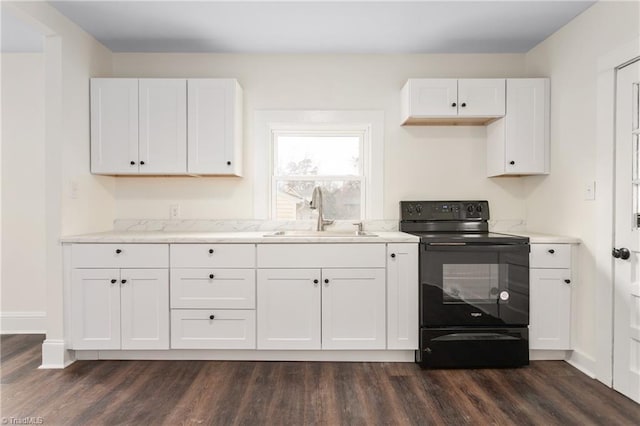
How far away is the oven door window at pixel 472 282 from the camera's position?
2.65 m

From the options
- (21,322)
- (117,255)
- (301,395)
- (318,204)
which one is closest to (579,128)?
(318,204)

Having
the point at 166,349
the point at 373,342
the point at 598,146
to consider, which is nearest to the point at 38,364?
the point at 166,349

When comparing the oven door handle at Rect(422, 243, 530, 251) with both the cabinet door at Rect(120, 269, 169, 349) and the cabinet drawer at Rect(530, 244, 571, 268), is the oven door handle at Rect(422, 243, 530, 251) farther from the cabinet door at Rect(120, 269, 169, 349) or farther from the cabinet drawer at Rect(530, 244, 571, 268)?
the cabinet door at Rect(120, 269, 169, 349)

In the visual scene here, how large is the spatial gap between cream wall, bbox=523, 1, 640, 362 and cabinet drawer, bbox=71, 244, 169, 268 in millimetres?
2939

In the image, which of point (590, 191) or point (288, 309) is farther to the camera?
point (288, 309)

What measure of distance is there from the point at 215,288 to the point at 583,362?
2601 mm

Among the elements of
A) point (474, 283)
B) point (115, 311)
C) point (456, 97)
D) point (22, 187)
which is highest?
point (456, 97)

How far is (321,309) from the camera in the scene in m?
2.69

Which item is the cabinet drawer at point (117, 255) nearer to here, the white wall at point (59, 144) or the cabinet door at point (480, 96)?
the white wall at point (59, 144)

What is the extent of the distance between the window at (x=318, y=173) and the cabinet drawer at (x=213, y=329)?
1.02 metres

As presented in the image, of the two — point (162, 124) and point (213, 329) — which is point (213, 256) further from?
point (162, 124)

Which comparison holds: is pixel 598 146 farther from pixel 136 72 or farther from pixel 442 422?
pixel 136 72

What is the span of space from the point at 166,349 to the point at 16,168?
2.18m

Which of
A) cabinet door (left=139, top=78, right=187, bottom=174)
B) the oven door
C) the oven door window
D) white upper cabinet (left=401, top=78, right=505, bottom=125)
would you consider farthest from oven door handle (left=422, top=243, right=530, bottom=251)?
cabinet door (left=139, top=78, right=187, bottom=174)
